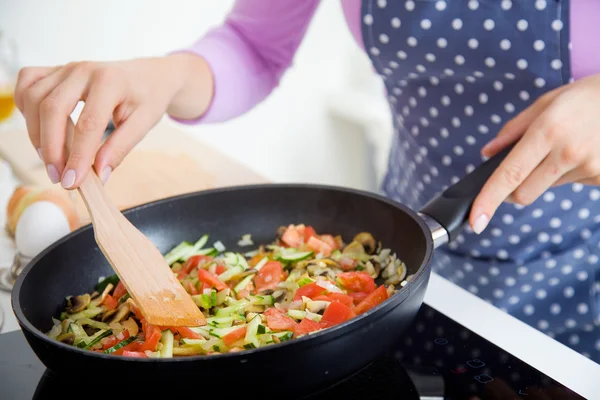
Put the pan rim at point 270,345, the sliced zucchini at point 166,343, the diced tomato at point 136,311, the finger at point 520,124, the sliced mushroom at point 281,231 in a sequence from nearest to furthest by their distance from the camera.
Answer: the pan rim at point 270,345 → the sliced zucchini at point 166,343 → the diced tomato at point 136,311 → the finger at point 520,124 → the sliced mushroom at point 281,231

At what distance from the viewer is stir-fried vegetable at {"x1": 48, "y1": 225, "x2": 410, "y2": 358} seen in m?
0.73

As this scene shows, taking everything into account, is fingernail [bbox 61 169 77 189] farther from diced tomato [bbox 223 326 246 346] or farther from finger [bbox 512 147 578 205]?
finger [bbox 512 147 578 205]

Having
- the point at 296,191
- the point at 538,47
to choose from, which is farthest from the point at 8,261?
the point at 538,47

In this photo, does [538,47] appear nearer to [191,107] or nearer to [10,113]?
[191,107]

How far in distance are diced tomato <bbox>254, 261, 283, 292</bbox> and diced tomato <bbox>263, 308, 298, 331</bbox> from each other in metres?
0.12

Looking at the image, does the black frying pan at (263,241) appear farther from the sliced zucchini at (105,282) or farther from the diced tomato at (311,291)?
the diced tomato at (311,291)

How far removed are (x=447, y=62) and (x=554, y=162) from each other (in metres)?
0.32

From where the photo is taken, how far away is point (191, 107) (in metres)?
1.18

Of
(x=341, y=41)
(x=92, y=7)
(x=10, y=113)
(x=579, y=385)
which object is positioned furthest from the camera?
(x=341, y=41)

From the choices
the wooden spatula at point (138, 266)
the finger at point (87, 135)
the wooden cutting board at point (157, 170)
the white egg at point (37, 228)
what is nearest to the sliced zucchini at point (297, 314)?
the wooden spatula at point (138, 266)

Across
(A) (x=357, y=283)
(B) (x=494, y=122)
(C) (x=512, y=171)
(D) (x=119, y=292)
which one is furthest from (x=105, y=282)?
(B) (x=494, y=122)

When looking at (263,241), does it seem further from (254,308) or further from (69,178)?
(69,178)

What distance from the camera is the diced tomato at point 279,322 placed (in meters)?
0.74

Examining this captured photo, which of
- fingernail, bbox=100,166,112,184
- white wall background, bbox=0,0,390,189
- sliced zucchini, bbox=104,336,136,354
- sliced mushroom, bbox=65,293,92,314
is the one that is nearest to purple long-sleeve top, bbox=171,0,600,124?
fingernail, bbox=100,166,112,184
